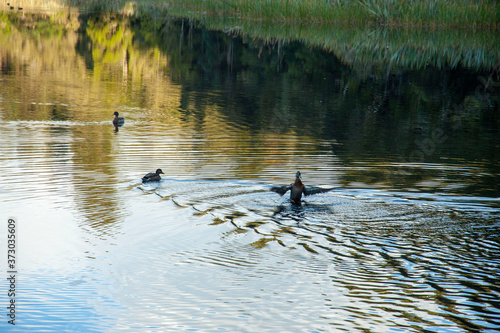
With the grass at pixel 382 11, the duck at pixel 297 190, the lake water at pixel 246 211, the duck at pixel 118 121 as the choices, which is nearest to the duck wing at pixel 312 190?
the duck at pixel 297 190

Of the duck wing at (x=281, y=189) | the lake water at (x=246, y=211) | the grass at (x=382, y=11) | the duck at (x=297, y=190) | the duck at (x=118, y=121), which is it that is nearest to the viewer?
the lake water at (x=246, y=211)

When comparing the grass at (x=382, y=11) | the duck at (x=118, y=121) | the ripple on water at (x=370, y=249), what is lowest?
the ripple on water at (x=370, y=249)

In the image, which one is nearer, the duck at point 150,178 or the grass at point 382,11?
the duck at point 150,178

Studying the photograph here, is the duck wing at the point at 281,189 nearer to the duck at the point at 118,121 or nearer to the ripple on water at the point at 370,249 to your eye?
the ripple on water at the point at 370,249

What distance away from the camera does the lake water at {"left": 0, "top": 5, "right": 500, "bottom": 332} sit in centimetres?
626

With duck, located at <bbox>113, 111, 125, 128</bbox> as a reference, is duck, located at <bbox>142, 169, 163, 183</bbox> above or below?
Answer: below

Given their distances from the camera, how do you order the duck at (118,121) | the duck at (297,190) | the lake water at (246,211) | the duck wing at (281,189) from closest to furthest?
the lake water at (246,211) → the duck at (297,190) → the duck wing at (281,189) → the duck at (118,121)

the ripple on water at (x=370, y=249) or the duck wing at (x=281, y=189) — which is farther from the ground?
the duck wing at (x=281, y=189)

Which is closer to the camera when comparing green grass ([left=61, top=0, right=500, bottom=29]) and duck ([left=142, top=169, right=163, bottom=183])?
duck ([left=142, top=169, right=163, bottom=183])

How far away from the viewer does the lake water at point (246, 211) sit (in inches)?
246

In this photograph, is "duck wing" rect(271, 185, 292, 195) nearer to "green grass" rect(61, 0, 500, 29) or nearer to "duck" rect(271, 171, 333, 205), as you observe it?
"duck" rect(271, 171, 333, 205)

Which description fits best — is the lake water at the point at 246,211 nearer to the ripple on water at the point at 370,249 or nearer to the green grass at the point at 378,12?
the ripple on water at the point at 370,249

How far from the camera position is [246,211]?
30.2ft

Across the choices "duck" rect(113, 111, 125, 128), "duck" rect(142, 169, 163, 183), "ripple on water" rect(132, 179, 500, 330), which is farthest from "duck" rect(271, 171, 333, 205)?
"duck" rect(113, 111, 125, 128)
